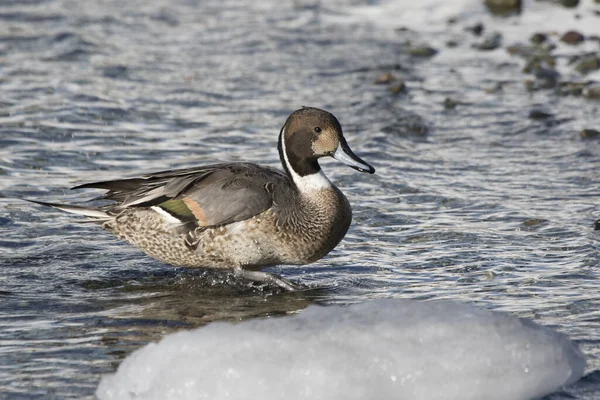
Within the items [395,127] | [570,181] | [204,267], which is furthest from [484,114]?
[204,267]

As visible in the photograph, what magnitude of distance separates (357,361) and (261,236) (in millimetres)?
1930

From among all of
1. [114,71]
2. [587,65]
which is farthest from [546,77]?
[114,71]

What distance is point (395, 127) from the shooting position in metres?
10.6

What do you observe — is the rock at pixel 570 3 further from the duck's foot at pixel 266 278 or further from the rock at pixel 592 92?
the duck's foot at pixel 266 278

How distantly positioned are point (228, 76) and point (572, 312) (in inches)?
276

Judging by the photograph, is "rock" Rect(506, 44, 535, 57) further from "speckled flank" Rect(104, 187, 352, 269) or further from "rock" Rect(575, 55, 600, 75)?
"speckled flank" Rect(104, 187, 352, 269)

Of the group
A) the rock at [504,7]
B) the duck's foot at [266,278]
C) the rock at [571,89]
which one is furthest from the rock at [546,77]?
the duck's foot at [266,278]

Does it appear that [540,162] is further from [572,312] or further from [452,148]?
[572,312]

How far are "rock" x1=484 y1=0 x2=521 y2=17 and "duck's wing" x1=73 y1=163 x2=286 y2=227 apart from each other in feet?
30.5

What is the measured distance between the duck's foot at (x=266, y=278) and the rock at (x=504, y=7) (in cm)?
964

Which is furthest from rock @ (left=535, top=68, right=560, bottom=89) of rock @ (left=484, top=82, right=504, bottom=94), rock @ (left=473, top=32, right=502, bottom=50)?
rock @ (left=473, top=32, right=502, bottom=50)

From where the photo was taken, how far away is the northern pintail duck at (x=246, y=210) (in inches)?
259

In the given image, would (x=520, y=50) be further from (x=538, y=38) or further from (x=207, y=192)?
(x=207, y=192)

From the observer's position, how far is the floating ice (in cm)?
468
